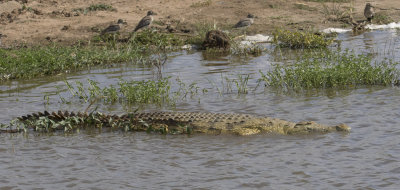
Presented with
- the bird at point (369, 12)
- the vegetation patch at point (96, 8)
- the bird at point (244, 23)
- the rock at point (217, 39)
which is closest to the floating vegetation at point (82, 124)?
the rock at point (217, 39)

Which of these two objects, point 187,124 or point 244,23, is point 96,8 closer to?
point 244,23

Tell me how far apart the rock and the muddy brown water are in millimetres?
4766

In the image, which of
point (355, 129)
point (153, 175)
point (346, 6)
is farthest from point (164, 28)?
point (153, 175)

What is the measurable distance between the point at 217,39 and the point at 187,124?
724cm

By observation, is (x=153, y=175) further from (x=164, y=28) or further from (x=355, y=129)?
(x=164, y=28)

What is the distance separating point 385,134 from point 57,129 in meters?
4.15

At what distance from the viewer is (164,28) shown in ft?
52.5

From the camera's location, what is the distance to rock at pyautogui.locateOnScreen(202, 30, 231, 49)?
45.6ft

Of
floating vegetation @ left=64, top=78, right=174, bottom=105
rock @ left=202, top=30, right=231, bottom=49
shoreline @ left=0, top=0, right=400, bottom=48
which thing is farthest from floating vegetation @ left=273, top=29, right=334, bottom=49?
floating vegetation @ left=64, top=78, right=174, bottom=105

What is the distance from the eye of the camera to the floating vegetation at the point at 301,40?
13.6 meters

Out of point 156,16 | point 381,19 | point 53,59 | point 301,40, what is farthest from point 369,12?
point 53,59

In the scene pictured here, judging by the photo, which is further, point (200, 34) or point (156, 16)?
point (156, 16)

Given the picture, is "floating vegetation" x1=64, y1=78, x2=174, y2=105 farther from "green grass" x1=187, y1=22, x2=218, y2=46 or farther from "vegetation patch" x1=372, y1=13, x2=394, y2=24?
"vegetation patch" x1=372, y1=13, x2=394, y2=24

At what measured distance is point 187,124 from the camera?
6930 millimetres
